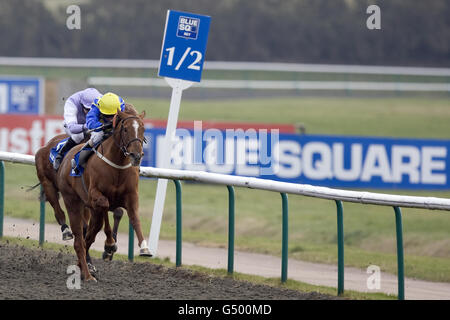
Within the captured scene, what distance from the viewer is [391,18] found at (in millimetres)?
33312

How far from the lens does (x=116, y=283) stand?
6.88m

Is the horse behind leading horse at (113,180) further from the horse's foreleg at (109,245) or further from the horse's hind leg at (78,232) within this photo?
the horse's foreleg at (109,245)

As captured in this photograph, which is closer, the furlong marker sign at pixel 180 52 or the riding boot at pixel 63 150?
the riding boot at pixel 63 150

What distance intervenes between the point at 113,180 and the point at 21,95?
41.0ft

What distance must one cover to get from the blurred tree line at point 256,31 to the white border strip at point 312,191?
2300 cm

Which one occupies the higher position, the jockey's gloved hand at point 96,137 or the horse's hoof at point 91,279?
the jockey's gloved hand at point 96,137

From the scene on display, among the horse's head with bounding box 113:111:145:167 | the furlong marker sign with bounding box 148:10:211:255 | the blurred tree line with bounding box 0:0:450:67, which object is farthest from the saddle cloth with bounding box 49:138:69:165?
the blurred tree line with bounding box 0:0:450:67

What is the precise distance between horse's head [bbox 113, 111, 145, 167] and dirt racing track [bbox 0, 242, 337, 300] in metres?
0.97

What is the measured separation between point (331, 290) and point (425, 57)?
26604 mm

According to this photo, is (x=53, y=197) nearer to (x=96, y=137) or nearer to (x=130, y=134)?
(x=96, y=137)

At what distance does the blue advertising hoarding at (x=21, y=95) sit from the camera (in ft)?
60.7

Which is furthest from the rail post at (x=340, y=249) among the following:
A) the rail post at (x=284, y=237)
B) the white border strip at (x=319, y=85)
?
the white border strip at (x=319, y=85)

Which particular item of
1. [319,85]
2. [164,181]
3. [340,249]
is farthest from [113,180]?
[319,85]

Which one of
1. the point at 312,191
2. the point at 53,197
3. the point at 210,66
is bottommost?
the point at 53,197
